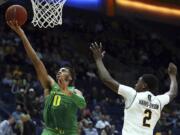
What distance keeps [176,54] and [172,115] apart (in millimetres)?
5546

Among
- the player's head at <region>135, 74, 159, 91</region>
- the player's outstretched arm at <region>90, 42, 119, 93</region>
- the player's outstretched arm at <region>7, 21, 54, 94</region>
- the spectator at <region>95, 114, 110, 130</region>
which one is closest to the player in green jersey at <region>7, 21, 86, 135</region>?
the player's outstretched arm at <region>7, 21, 54, 94</region>

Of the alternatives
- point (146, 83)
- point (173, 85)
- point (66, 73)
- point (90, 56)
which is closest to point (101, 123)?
point (90, 56)

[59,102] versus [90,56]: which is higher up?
[90,56]

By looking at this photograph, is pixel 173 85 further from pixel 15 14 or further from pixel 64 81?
pixel 15 14

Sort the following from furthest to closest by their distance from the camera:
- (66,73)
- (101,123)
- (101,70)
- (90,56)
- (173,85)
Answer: (90,56)
(101,123)
(173,85)
(66,73)
(101,70)

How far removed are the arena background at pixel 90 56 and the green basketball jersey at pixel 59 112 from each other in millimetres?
5745

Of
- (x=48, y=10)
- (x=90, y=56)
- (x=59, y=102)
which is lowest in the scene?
(x=59, y=102)

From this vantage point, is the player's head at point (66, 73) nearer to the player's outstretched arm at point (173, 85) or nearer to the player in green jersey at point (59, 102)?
the player in green jersey at point (59, 102)

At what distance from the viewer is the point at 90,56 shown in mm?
20312

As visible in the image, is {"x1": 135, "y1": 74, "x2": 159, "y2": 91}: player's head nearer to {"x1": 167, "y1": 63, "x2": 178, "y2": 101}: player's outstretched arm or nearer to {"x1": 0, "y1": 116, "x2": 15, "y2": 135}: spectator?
{"x1": 167, "y1": 63, "x2": 178, "y2": 101}: player's outstretched arm

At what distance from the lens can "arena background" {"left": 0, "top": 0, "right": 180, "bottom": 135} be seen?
48.3 feet

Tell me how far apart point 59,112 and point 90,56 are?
14290 millimetres

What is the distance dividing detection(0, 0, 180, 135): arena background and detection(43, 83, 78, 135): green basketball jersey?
5.74 m

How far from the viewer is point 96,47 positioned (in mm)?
5539
